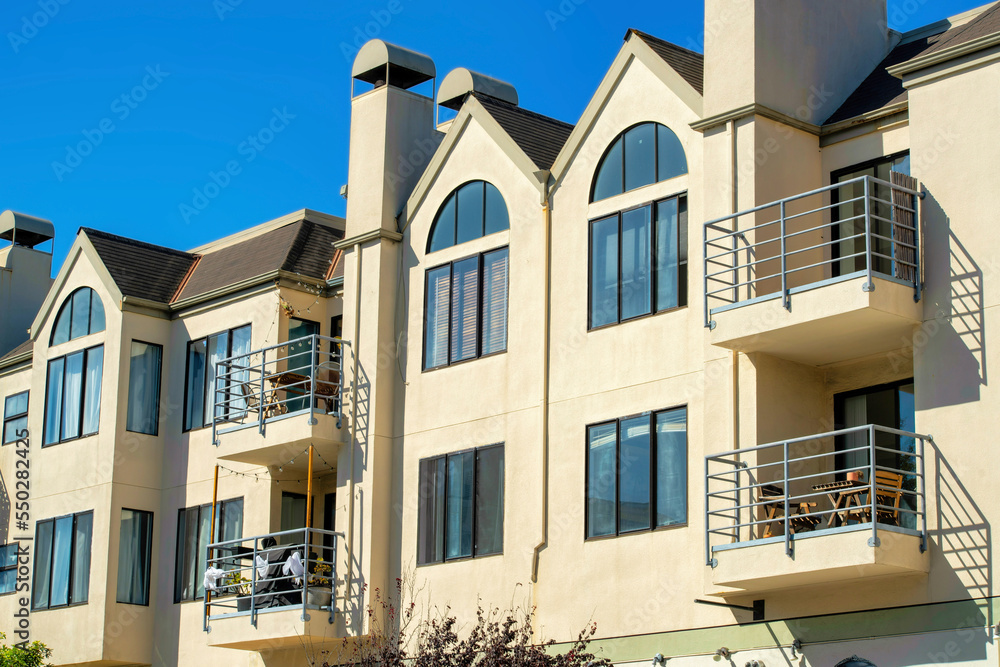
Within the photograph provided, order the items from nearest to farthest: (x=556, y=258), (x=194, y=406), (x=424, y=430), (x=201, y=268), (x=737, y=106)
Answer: (x=737, y=106) < (x=556, y=258) < (x=424, y=430) < (x=194, y=406) < (x=201, y=268)

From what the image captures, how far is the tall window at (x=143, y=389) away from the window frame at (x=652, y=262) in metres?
13.1

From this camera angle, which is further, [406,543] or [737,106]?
[406,543]

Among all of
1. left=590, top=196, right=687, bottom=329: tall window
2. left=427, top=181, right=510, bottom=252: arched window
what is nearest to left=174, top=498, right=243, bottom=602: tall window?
left=427, top=181, right=510, bottom=252: arched window

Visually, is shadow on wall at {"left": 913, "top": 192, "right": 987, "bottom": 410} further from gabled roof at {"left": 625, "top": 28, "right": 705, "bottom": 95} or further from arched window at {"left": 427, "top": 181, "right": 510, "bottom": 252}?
arched window at {"left": 427, "top": 181, "right": 510, "bottom": 252}

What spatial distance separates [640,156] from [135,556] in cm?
1557

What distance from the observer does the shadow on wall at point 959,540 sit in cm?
1830

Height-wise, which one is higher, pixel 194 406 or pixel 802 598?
pixel 194 406

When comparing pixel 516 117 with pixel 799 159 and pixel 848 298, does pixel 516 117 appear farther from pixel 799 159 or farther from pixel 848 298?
pixel 848 298

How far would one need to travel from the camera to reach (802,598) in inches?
797

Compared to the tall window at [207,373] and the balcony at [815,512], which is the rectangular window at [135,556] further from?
the balcony at [815,512]

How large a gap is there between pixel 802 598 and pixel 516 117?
1170 centimetres

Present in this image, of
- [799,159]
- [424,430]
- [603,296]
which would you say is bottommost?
[424,430]

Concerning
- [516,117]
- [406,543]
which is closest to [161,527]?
[406,543]

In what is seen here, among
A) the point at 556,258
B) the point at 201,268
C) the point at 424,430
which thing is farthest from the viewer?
the point at 201,268
